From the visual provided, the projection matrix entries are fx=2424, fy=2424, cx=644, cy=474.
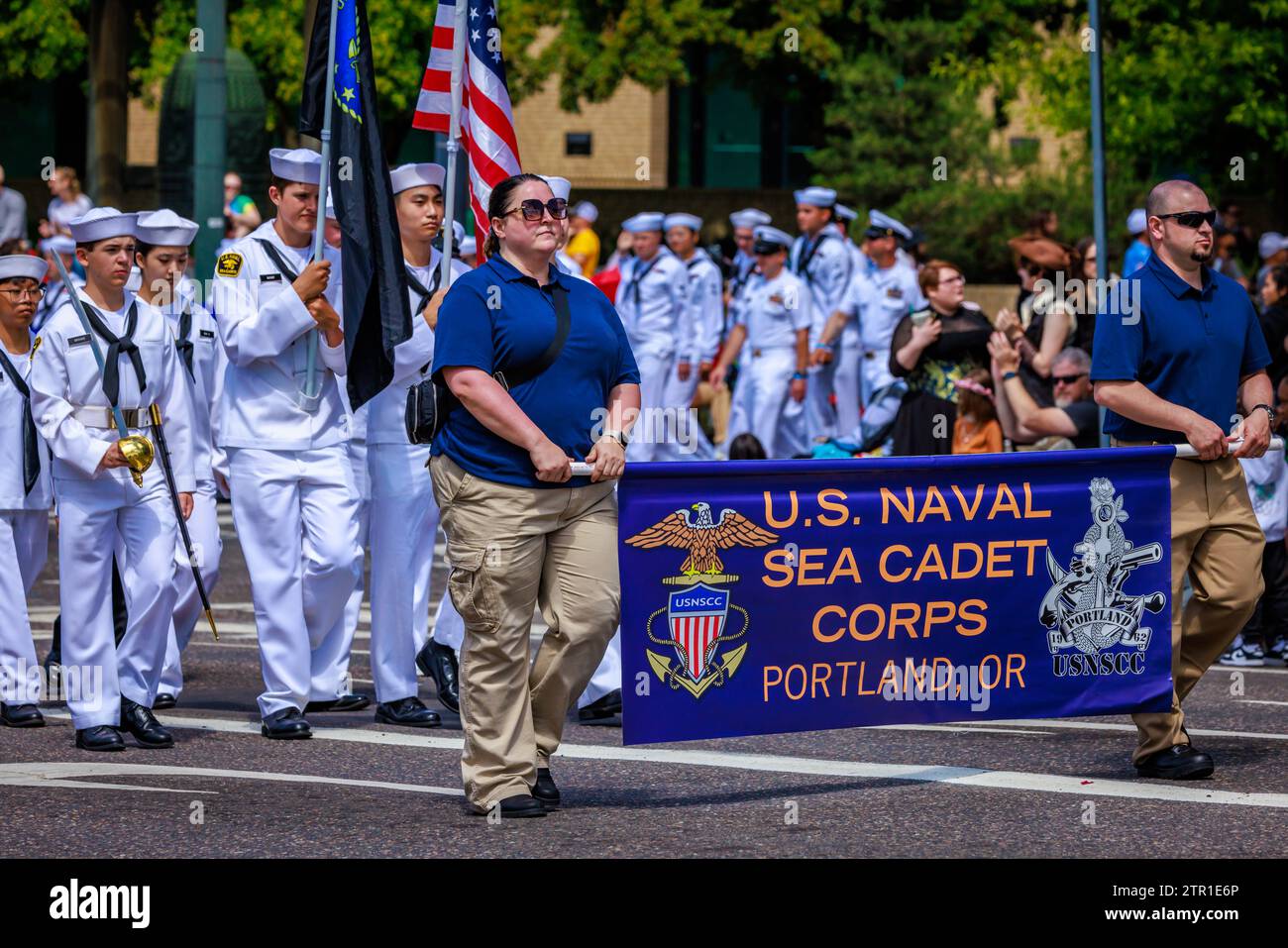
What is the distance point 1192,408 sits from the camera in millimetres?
8453

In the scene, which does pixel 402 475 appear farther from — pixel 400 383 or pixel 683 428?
pixel 683 428

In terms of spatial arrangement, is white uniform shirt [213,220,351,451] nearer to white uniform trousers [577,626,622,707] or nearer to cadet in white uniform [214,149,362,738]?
Result: cadet in white uniform [214,149,362,738]

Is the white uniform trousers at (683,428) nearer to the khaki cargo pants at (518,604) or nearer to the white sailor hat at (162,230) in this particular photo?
the white sailor hat at (162,230)

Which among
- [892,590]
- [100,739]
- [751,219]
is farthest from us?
[751,219]

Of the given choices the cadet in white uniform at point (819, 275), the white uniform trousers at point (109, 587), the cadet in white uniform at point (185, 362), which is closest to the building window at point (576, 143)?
the cadet in white uniform at point (819, 275)

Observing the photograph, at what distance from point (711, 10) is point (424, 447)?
3031 centimetres

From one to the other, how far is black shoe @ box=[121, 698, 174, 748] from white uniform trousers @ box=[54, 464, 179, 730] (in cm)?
6

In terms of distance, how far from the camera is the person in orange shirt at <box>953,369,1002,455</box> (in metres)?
13.3

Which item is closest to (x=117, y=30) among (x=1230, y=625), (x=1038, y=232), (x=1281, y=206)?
(x=1281, y=206)

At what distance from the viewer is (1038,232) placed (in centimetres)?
1612

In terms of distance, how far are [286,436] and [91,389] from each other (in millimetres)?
790

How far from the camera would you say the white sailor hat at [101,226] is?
955 cm

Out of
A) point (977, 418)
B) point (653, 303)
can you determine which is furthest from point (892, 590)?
point (653, 303)

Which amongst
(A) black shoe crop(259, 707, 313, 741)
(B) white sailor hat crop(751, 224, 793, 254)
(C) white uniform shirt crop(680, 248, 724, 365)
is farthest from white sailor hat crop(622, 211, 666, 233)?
(A) black shoe crop(259, 707, 313, 741)
